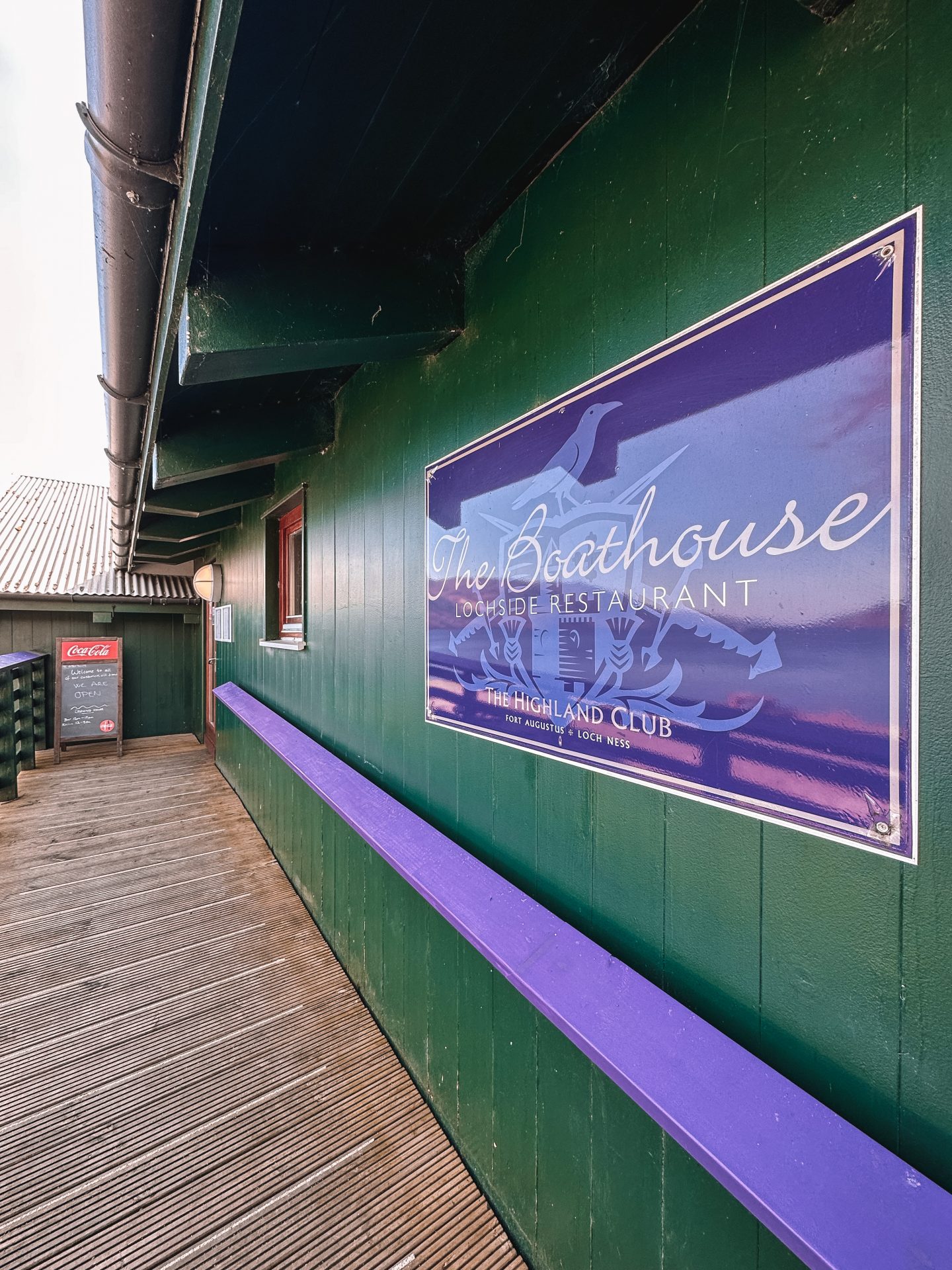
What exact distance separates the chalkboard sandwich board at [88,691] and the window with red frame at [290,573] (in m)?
4.66

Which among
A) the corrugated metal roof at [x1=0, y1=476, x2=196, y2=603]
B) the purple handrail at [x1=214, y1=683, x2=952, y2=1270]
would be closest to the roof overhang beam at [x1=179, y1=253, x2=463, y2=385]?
the purple handrail at [x1=214, y1=683, x2=952, y2=1270]

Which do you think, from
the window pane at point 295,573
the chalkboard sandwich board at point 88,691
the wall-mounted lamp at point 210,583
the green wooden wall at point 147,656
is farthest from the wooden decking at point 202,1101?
the green wooden wall at point 147,656

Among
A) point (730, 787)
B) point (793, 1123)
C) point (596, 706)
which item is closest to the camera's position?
point (793, 1123)

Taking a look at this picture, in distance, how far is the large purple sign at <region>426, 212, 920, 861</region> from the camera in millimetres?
664

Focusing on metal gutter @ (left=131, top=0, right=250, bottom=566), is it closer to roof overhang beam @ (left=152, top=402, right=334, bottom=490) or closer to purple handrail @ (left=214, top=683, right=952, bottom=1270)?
roof overhang beam @ (left=152, top=402, right=334, bottom=490)

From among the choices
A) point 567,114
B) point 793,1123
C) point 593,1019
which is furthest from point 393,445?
point 793,1123

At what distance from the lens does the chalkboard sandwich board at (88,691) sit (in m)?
6.95

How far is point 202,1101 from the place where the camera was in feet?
6.26

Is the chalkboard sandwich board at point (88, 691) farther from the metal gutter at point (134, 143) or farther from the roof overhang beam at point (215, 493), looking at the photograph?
the metal gutter at point (134, 143)

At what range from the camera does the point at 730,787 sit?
2.76ft

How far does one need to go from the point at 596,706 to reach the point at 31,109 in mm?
2537

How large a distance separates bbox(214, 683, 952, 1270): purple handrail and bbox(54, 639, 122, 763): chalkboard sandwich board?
7810 mm

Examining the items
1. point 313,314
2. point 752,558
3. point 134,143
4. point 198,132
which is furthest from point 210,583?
point 752,558

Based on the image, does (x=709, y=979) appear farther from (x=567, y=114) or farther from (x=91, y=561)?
(x=91, y=561)
